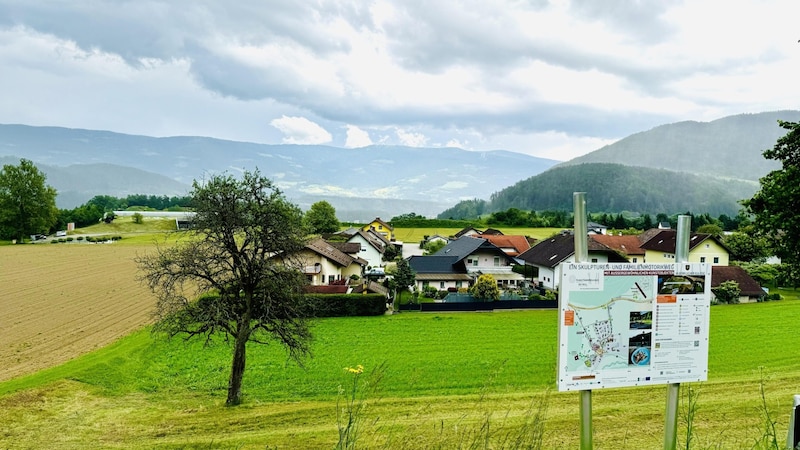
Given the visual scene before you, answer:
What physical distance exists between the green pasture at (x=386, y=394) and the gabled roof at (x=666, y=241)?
810 inches

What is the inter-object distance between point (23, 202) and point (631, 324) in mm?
97091

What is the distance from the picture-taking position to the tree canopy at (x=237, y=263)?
1736 cm

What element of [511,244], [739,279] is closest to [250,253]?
[739,279]

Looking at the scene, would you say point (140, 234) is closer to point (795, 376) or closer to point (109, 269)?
point (109, 269)

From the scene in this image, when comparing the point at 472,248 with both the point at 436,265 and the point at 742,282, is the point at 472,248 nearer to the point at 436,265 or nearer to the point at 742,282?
the point at 436,265

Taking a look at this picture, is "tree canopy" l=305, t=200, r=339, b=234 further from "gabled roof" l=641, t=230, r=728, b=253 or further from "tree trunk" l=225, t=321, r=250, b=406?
"tree trunk" l=225, t=321, r=250, b=406

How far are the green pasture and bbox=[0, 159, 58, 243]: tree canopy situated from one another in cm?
6942

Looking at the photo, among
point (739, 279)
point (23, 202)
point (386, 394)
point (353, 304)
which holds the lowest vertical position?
point (386, 394)

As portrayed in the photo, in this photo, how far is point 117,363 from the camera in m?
21.9

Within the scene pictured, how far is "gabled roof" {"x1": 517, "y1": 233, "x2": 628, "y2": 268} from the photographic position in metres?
46.6

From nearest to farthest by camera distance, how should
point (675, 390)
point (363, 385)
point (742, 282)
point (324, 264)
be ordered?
point (675, 390) → point (363, 385) → point (742, 282) → point (324, 264)

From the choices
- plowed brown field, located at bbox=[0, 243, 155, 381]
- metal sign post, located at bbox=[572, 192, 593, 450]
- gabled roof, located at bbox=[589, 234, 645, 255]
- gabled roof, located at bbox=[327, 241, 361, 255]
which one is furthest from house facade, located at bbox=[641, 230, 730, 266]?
metal sign post, located at bbox=[572, 192, 593, 450]

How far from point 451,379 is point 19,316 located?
28.0 meters

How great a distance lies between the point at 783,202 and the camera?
634 inches
